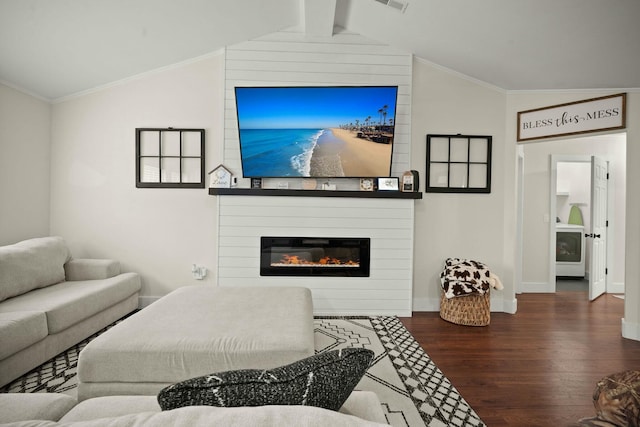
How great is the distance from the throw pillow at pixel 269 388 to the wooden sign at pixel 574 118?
4.03 meters

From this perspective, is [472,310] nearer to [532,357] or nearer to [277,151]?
[532,357]

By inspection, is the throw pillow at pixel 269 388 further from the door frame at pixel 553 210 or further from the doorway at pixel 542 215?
the door frame at pixel 553 210

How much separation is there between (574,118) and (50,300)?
206 inches

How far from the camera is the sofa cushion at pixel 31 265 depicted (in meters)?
2.75

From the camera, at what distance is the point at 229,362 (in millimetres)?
1797

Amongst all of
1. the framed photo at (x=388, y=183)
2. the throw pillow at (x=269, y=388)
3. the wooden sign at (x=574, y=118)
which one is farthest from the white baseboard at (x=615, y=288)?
the throw pillow at (x=269, y=388)

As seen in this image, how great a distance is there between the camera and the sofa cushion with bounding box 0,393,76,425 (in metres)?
1.04

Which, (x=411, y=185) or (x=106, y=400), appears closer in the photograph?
(x=106, y=400)

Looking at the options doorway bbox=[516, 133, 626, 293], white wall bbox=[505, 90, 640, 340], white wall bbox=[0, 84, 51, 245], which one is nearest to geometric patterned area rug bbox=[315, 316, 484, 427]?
white wall bbox=[505, 90, 640, 340]

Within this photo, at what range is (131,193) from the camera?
3998 millimetres

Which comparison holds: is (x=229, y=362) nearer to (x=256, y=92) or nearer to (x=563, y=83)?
(x=256, y=92)

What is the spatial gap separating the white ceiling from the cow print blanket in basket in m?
2.12

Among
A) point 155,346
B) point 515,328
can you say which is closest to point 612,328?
point 515,328

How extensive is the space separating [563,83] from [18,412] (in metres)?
4.86
